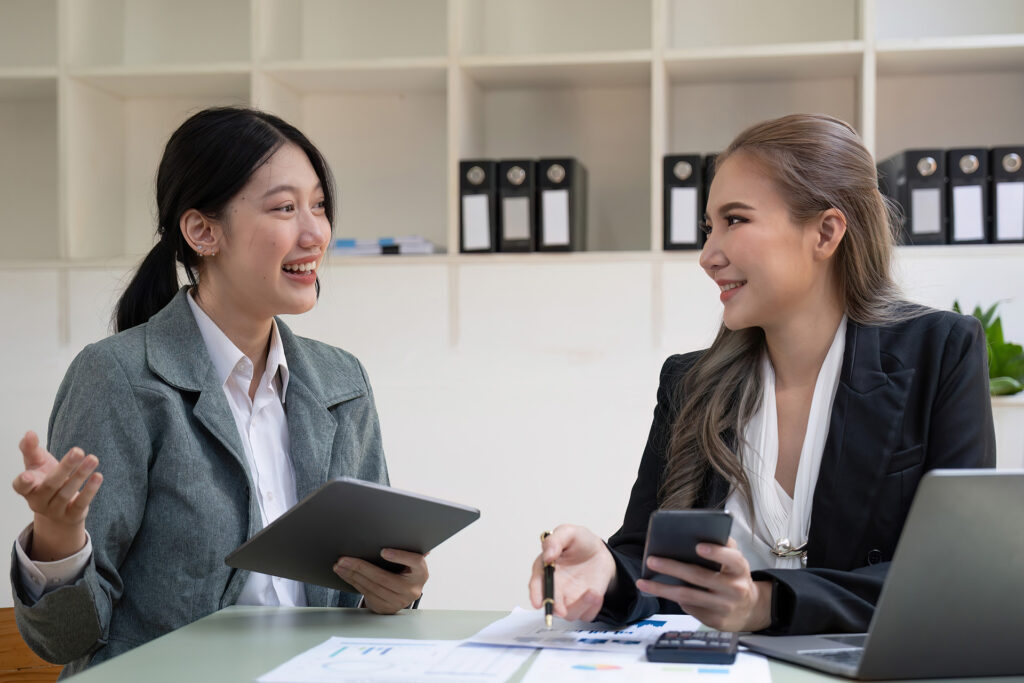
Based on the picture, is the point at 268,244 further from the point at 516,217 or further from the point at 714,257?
the point at 516,217

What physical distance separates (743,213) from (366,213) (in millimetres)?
2174

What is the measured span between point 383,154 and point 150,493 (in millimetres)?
2283

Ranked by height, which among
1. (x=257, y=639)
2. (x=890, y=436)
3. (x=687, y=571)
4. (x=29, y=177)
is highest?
(x=29, y=177)

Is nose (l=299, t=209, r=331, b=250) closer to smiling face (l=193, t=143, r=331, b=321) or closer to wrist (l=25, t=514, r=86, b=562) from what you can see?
smiling face (l=193, t=143, r=331, b=321)

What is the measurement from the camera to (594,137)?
11.7 ft

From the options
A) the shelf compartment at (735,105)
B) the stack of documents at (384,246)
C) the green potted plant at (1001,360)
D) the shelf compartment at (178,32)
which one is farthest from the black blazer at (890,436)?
the shelf compartment at (178,32)

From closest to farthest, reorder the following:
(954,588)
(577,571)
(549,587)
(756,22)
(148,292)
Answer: (954,588) < (549,587) < (577,571) < (148,292) < (756,22)

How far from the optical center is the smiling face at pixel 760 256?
1.67 metres

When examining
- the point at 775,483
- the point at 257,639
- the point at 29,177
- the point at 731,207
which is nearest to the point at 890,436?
the point at 775,483

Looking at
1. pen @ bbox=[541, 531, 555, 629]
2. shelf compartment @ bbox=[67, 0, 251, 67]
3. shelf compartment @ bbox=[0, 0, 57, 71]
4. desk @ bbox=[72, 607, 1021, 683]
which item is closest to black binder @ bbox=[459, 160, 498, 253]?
shelf compartment @ bbox=[67, 0, 251, 67]

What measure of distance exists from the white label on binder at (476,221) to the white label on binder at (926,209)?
1.24m

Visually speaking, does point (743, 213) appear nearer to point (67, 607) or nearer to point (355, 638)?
point (355, 638)

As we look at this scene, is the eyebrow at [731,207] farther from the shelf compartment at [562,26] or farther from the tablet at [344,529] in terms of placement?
the shelf compartment at [562,26]

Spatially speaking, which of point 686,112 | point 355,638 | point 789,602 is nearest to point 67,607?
point 355,638
